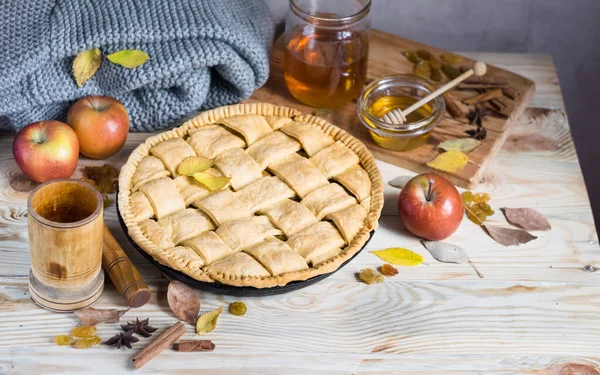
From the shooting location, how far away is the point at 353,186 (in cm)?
130

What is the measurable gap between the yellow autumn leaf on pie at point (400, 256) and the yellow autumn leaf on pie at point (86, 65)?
60cm

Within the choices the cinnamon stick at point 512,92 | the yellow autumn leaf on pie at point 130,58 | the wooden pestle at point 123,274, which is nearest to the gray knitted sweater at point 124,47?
the yellow autumn leaf on pie at point 130,58

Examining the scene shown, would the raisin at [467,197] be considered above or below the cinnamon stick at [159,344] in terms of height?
above

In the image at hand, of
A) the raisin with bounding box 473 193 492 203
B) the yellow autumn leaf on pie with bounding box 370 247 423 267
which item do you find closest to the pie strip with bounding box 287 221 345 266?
the yellow autumn leaf on pie with bounding box 370 247 423 267

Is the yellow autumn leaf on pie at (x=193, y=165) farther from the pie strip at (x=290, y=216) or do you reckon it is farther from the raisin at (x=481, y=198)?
the raisin at (x=481, y=198)

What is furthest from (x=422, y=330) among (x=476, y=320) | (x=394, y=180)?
(x=394, y=180)

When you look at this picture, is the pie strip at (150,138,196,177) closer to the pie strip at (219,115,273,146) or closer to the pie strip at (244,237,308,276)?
the pie strip at (219,115,273,146)

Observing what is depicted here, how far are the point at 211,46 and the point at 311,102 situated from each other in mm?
257

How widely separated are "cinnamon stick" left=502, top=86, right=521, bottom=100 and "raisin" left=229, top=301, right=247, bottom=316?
777mm

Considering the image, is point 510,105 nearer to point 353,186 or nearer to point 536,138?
point 536,138

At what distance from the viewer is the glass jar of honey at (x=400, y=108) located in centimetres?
143

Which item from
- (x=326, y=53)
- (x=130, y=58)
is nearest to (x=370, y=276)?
(x=326, y=53)

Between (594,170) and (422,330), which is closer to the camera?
(422,330)

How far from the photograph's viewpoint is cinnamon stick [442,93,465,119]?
1.56 meters
